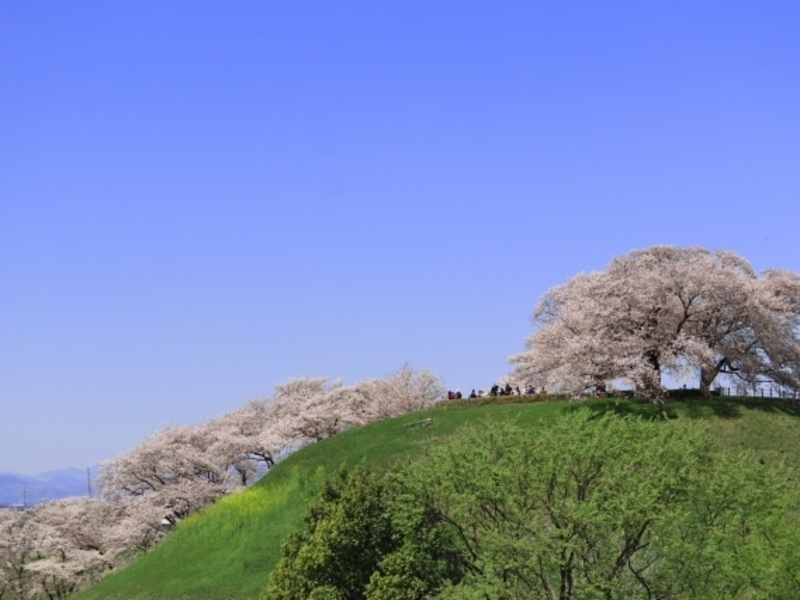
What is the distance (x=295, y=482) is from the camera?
53781 mm

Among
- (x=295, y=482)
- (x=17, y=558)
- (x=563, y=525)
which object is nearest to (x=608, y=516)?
(x=563, y=525)

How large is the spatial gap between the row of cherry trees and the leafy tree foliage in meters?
44.9

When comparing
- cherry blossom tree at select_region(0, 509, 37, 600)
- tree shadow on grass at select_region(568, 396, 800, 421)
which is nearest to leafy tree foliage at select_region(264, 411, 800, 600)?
tree shadow on grass at select_region(568, 396, 800, 421)

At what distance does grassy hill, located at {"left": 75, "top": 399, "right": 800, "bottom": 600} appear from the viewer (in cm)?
4512

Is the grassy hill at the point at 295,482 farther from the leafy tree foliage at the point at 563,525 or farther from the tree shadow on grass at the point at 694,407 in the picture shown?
the leafy tree foliage at the point at 563,525

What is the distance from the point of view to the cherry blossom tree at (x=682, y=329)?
180ft

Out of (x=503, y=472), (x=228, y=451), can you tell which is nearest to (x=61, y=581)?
(x=228, y=451)

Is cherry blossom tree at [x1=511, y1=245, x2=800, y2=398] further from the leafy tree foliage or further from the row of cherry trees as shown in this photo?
the row of cherry trees

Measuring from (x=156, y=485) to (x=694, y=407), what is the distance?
44.9m

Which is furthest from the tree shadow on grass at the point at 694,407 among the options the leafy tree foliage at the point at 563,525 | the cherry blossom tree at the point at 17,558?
the cherry blossom tree at the point at 17,558

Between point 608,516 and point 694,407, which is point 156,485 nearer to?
point 694,407

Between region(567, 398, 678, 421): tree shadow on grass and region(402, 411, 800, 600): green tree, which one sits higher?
region(567, 398, 678, 421): tree shadow on grass

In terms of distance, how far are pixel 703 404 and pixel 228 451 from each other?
40568 mm

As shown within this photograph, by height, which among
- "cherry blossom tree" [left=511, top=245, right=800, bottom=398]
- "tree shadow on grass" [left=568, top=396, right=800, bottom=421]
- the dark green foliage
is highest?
"cherry blossom tree" [left=511, top=245, right=800, bottom=398]
